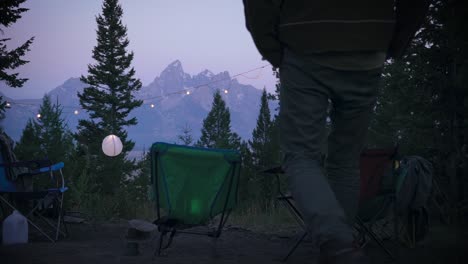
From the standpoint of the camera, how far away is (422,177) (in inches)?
133

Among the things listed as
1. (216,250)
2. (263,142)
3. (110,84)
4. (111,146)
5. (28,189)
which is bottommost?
(216,250)

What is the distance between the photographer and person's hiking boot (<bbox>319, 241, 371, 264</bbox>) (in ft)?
4.15

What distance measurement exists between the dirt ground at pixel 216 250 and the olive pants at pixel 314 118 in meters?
1.45

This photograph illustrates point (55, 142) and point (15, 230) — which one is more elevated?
point (55, 142)

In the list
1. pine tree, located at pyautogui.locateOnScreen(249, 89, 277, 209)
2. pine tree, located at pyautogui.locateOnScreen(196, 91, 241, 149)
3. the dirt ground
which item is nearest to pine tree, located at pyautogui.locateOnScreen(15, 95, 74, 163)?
the dirt ground

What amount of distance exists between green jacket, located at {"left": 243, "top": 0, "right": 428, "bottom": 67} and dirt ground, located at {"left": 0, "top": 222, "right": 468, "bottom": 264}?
1644mm

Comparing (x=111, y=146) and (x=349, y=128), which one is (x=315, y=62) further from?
(x=111, y=146)

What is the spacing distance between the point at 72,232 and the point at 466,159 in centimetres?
426

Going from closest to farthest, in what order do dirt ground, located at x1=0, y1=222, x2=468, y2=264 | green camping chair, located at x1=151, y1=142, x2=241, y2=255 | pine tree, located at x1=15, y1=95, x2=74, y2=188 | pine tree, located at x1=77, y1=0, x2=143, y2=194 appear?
dirt ground, located at x1=0, y1=222, x2=468, y2=264 < green camping chair, located at x1=151, y1=142, x2=241, y2=255 < pine tree, located at x1=15, y1=95, x2=74, y2=188 < pine tree, located at x1=77, y1=0, x2=143, y2=194

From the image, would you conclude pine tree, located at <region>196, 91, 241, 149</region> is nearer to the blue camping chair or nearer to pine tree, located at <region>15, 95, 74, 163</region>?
pine tree, located at <region>15, 95, 74, 163</region>

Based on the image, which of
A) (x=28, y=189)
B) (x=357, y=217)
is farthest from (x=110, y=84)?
(x=357, y=217)

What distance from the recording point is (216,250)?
3156 millimetres

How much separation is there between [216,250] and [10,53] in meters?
9.37

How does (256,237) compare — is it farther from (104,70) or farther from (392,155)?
(104,70)
